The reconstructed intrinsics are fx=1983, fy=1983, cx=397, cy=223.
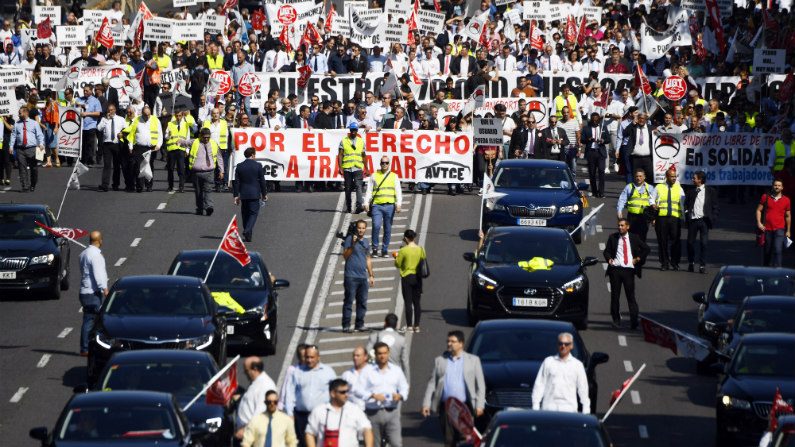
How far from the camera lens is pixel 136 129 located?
43156 mm

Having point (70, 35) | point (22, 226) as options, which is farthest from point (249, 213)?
point (70, 35)

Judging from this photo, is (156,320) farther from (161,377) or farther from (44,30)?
(44,30)

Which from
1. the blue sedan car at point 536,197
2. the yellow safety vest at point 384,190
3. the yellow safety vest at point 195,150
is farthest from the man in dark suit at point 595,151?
the yellow safety vest at point 195,150

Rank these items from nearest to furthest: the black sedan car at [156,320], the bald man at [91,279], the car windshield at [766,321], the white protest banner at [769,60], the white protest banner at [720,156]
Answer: the black sedan car at [156,320], the car windshield at [766,321], the bald man at [91,279], the white protest banner at [720,156], the white protest banner at [769,60]

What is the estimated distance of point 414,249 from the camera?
30531mm

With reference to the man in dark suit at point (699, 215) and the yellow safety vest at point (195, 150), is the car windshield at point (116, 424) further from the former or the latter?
the yellow safety vest at point (195, 150)

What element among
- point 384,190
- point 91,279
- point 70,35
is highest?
point 70,35

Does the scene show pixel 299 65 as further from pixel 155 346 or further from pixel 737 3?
pixel 155 346

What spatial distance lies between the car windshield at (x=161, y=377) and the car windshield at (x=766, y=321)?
785 centimetres

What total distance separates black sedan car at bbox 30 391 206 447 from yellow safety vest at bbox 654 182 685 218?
16672 millimetres

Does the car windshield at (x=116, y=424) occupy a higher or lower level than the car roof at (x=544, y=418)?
lower

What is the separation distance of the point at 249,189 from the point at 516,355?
43.9 ft

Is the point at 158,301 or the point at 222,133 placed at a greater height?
the point at 222,133

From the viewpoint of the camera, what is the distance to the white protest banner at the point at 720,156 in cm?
4131
